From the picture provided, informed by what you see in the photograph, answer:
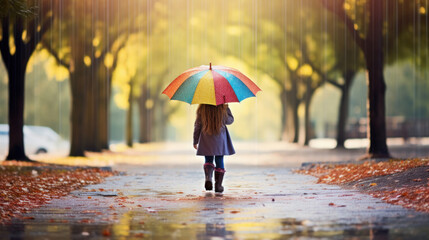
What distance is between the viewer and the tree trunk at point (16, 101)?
907 inches

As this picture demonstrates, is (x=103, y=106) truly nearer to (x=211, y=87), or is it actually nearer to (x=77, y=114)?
(x=77, y=114)

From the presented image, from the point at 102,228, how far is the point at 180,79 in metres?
4.52

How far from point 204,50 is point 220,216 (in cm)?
4473

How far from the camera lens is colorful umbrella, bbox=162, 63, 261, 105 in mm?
11766

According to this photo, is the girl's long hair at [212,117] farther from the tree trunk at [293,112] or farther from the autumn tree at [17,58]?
the tree trunk at [293,112]

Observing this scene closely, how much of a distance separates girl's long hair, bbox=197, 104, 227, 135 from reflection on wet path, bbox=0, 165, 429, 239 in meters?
1.07

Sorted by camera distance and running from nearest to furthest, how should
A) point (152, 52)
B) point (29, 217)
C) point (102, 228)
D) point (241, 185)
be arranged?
1. point (102, 228)
2. point (29, 217)
3. point (241, 185)
4. point (152, 52)

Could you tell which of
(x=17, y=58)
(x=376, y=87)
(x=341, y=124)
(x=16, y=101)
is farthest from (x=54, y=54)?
(x=341, y=124)

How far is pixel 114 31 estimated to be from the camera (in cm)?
3109

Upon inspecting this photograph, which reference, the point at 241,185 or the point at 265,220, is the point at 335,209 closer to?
the point at 265,220

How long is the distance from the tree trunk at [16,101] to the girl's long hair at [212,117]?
40.6 ft

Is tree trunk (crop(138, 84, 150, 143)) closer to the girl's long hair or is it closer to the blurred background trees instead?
the blurred background trees

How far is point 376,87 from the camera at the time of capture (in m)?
21.9

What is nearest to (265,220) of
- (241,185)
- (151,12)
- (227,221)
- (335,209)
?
(227,221)
